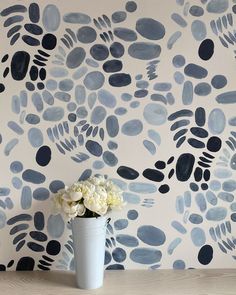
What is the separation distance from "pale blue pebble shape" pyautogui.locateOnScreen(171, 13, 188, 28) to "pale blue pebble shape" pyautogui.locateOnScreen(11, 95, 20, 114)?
2.30ft

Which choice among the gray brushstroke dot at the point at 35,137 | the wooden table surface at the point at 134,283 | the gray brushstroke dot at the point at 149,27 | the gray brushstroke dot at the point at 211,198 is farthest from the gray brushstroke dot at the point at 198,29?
the wooden table surface at the point at 134,283

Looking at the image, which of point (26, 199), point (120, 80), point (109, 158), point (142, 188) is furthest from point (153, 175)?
point (26, 199)

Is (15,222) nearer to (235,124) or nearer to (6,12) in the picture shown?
(6,12)

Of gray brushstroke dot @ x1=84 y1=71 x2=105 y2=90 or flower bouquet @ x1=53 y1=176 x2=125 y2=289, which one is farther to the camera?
gray brushstroke dot @ x1=84 y1=71 x2=105 y2=90

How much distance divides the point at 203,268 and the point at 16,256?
774 millimetres

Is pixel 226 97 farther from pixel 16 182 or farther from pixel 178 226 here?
pixel 16 182

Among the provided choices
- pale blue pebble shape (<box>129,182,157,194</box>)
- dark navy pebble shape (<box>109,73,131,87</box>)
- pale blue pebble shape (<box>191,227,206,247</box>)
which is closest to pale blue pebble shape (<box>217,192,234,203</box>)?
pale blue pebble shape (<box>191,227,206,247</box>)

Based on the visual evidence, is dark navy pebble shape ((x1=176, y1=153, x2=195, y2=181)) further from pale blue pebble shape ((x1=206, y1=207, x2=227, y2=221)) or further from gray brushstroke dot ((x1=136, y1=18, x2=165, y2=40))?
gray brushstroke dot ((x1=136, y1=18, x2=165, y2=40))

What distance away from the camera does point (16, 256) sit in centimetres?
157

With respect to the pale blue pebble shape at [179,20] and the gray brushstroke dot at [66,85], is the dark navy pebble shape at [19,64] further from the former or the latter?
the pale blue pebble shape at [179,20]

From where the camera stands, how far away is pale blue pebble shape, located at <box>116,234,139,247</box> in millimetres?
1567

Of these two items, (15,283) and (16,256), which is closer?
(15,283)

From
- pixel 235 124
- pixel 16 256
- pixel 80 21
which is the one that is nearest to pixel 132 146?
pixel 235 124

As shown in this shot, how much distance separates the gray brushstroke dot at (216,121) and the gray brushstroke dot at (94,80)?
0.47m
